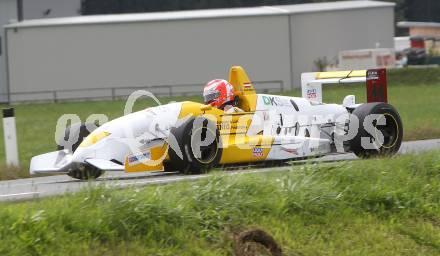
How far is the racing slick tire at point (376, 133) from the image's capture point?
Answer: 551 inches

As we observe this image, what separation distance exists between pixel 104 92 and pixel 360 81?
3789cm

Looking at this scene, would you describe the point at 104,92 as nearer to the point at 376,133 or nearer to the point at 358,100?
the point at 358,100

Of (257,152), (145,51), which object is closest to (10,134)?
(257,152)

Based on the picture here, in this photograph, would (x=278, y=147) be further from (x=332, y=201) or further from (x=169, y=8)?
(x=169, y=8)

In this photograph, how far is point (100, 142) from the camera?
491 inches

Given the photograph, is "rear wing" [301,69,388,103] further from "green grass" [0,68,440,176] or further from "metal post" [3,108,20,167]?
"metal post" [3,108,20,167]

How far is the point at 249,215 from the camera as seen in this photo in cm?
826

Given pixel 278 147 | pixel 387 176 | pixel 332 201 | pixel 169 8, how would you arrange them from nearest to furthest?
pixel 332 201 → pixel 387 176 → pixel 278 147 → pixel 169 8

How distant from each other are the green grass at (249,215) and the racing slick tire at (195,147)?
3.09m

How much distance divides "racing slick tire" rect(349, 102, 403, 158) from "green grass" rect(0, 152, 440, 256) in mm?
3988

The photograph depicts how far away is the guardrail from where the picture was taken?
5175 cm

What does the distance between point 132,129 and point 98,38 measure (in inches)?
1608

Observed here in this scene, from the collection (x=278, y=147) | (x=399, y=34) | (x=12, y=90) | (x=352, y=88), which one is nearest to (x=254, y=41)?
(x=12, y=90)

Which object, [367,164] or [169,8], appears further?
[169,8]
